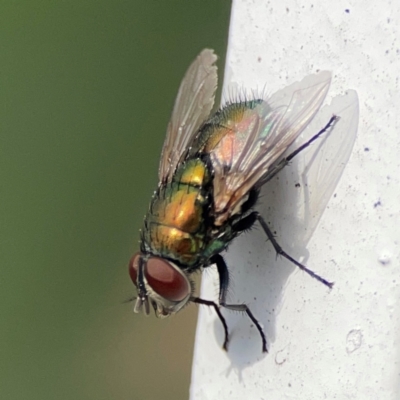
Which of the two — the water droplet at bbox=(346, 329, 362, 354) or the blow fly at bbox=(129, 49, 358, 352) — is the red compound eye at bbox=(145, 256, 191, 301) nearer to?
the blow fly at bbox=(129, 49, 358, 352)

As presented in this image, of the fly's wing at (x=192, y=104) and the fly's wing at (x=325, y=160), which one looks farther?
the fly's wing at (x=192, y=104)

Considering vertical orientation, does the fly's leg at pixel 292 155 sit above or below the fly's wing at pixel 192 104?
above

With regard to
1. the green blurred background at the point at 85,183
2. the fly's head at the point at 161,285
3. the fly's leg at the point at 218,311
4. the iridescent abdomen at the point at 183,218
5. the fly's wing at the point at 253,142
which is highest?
the fly's wing at the point at 253,142

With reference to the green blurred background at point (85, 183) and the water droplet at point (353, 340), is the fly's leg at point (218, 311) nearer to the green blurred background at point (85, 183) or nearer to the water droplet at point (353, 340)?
the water droplet at point (353, 340)

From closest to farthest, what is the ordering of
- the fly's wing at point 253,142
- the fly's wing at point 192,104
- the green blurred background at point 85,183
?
the fly's wing at point 253,142, the fly's wing at point 192,104, the green blurred background at point 85,183

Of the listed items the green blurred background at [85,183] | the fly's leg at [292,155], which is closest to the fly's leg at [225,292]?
the fly's leg at [292,155]

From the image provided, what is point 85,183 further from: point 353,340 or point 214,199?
point 353,340

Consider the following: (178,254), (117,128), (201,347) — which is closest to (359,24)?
(178,254)

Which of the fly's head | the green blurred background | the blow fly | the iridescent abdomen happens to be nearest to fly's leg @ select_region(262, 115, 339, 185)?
the blow fly
